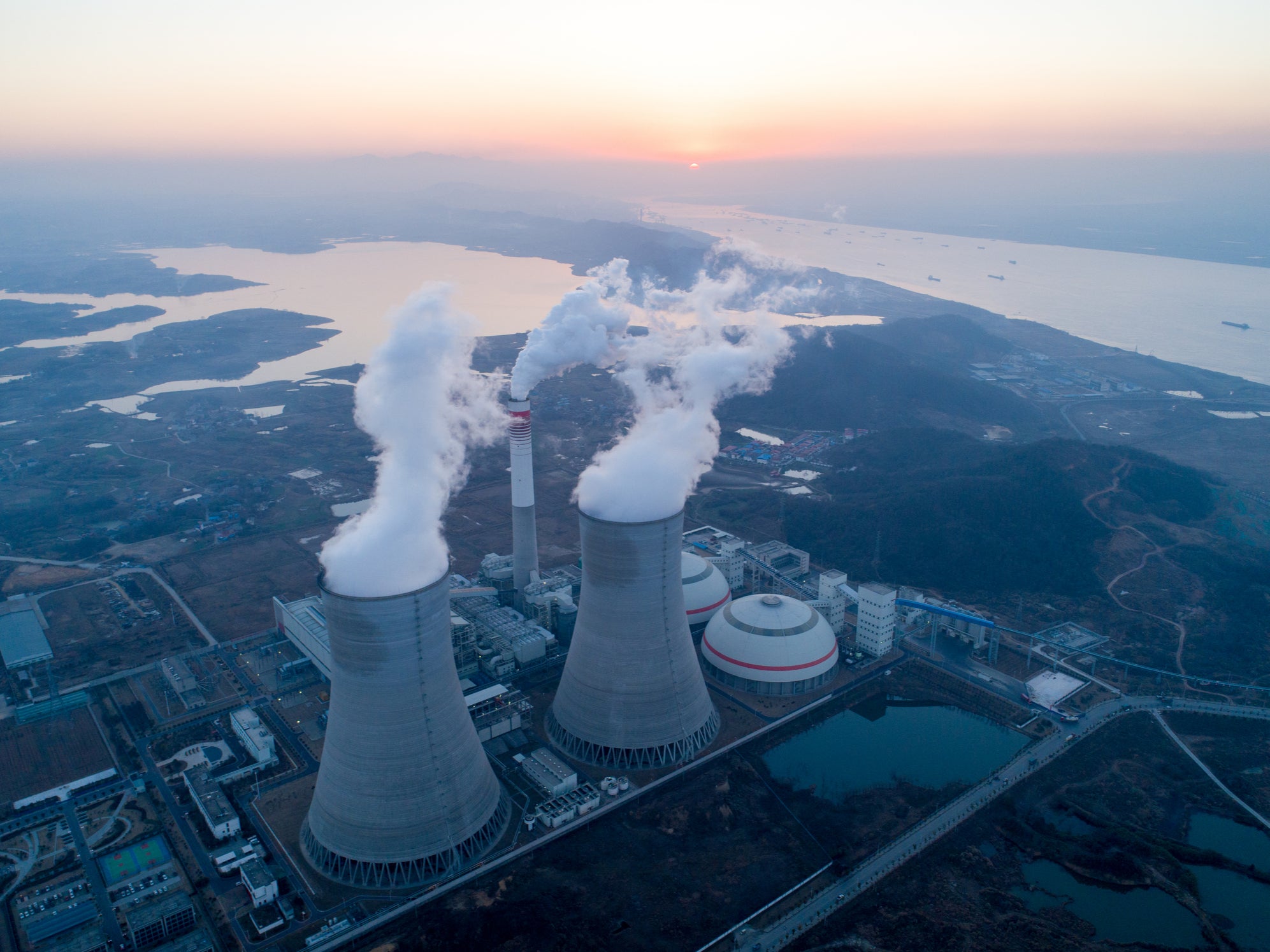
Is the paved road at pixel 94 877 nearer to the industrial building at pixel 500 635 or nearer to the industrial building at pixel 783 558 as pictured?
the industrial building at pixel 500 635

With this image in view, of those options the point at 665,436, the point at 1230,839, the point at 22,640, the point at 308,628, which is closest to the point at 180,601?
the point at 22,640

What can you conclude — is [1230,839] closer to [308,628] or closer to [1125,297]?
[308,628]

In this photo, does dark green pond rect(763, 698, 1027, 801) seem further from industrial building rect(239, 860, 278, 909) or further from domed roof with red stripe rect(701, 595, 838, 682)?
industrial building rect(239, 860, 278, 909)

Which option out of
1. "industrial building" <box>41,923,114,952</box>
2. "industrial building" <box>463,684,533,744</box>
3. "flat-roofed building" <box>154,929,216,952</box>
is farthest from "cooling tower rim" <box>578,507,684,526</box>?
"industrial building" <box>41,923,114,952</box>

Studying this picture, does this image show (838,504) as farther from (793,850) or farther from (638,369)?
(793,850)

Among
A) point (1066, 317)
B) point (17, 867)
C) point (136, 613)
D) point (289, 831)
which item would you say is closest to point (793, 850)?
point (289, 831)

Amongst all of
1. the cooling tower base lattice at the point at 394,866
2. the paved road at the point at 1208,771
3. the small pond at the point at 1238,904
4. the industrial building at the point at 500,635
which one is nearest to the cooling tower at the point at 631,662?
the industrial building at the point at 500,635
